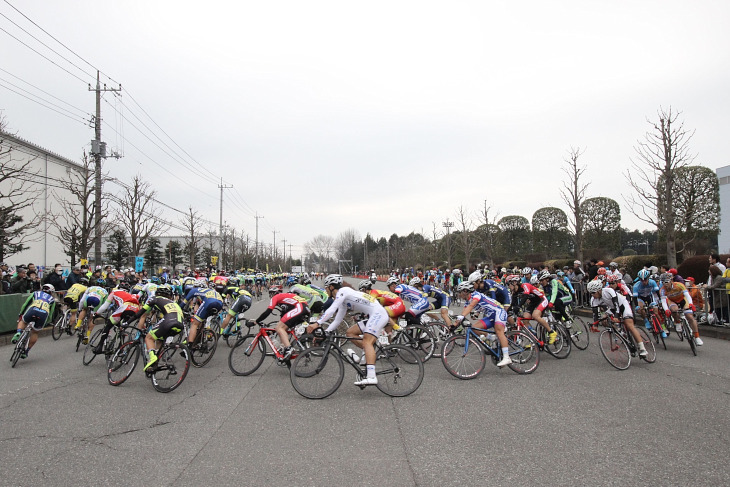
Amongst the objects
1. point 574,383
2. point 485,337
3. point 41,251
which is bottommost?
point 574,383

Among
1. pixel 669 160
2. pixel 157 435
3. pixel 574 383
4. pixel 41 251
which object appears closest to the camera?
pixel 157 435

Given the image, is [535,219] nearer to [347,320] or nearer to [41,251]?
[347,320]

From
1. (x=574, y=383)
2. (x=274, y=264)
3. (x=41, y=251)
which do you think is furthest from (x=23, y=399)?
(x=274, y=264)

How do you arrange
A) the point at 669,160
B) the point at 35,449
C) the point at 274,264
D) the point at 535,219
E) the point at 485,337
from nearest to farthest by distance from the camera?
the point at 35,449 < the point at 485,337 < the point at 669,160 < the point at 535,219 < the point at 274,264

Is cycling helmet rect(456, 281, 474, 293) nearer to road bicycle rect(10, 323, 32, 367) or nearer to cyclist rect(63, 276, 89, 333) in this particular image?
road bicycle rect(10, 323, 32, 367)

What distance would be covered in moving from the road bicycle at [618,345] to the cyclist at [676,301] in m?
2.02

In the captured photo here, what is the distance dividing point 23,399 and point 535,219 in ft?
155

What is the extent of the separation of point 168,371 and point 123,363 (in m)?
0.97

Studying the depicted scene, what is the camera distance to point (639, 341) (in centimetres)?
834

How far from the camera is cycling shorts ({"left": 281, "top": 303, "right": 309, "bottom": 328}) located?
7.68 metres

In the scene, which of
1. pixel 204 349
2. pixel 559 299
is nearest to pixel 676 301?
pixel 559 299

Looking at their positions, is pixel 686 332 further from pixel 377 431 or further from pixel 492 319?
pixel 377 431

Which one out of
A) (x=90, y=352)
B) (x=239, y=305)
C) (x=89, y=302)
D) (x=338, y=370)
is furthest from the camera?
(x=89, y=302)

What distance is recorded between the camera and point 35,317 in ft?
29.6
